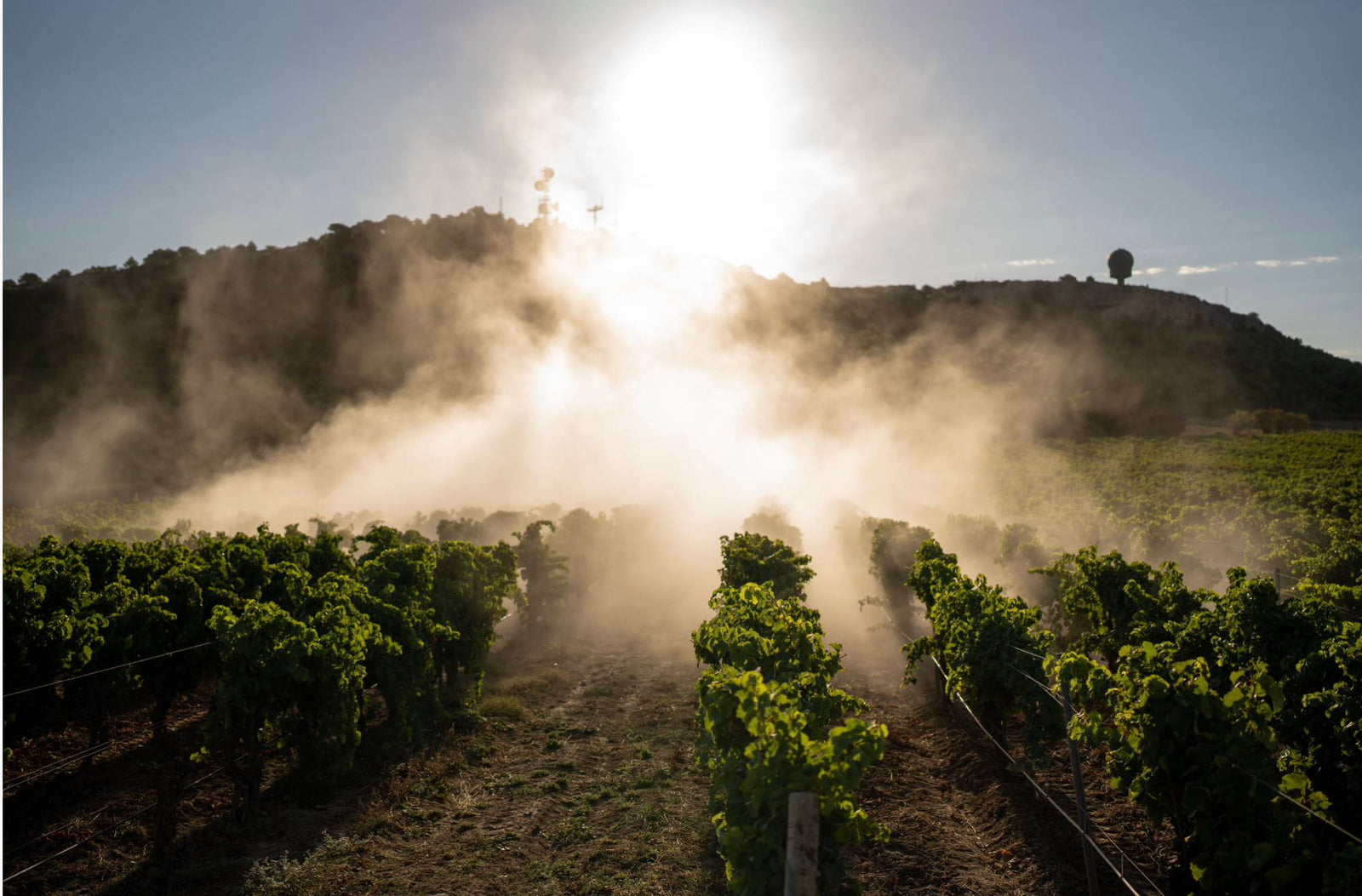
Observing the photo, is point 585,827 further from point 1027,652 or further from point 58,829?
point 58,829

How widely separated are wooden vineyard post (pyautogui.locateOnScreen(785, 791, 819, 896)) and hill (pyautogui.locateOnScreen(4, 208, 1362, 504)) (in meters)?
78.1

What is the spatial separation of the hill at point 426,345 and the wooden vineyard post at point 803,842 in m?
78.1

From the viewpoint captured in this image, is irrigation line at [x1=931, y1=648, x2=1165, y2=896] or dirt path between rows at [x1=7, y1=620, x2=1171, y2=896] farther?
dirt path between rows at [x1=7, y1=620, x2=1171, y2=896]

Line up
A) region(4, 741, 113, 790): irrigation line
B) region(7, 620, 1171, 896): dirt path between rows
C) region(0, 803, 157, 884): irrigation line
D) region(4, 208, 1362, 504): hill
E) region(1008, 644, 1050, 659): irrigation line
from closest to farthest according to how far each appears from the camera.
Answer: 1. region(0, 803, 157, 884): irrigation line
2. region(7, 620, 1171, 896): dirt path between rows
3. region(1008, 644, 1050, 659): irrigation line
4. region(4, 741, 113, 790): irrigation line
5. region(4, 208, 1362, 504): hill

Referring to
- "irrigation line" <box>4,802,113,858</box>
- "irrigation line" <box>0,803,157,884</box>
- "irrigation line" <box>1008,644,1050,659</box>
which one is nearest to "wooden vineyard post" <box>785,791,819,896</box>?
"irrigation line" <box>1008,644,1050,659</box>

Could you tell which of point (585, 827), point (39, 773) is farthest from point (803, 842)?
point (39, 773)

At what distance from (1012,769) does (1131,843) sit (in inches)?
108

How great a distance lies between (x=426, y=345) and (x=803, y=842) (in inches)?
3997

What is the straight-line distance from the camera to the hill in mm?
77562

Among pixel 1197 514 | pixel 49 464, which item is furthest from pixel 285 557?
pixel 49 464

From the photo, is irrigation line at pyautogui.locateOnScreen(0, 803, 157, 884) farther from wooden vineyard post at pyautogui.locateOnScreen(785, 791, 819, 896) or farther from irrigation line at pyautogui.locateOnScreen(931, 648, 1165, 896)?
irrigation line at pyautogui.locateOnScreen(931, 648, 1165, 896)

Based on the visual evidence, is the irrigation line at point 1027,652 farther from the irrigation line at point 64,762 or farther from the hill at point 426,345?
Result: the hill at point 426,345

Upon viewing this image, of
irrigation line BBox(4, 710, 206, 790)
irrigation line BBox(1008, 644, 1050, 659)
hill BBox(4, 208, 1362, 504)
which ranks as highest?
hill BBox(4, 208, 1362, 504)

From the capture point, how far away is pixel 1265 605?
11.5 metres
